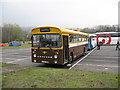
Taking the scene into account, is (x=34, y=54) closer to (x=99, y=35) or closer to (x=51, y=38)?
(x=51, y=38)

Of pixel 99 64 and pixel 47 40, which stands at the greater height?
pixel 47 40

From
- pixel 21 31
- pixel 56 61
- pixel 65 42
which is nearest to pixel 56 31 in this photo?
pixel 65 42

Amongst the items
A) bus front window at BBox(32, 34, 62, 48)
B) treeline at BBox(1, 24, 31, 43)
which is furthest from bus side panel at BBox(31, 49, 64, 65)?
treeline at BBox(1, 24, 31, 43)

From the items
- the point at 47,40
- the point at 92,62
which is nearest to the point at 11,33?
the point at 92,62

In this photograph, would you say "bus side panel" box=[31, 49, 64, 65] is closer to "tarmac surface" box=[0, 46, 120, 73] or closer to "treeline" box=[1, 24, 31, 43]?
"tarmac surface" box=[0, 46, 120, 73]

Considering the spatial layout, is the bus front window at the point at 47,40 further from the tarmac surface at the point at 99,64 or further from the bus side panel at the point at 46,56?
the tarmac surface at the point at 99,64

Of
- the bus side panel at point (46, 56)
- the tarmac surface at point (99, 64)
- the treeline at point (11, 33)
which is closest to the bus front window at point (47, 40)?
the bus side panel at point (46, 56)

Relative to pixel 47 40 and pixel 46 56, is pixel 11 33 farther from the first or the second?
pixel 46 56

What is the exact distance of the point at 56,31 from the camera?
10438 millimetres

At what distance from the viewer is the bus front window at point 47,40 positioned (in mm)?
10352

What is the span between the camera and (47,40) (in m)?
10.7

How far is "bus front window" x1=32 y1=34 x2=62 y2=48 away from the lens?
1035 centimetres

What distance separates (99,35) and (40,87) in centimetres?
3669

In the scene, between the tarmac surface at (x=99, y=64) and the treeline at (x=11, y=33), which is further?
the treeline at (x=11, y=33)
